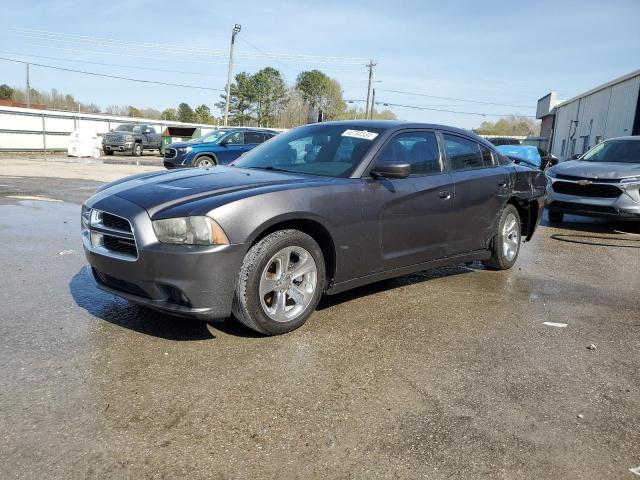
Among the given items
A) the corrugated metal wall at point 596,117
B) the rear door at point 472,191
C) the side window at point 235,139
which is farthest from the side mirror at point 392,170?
the corrugated metal wall at point 596,117

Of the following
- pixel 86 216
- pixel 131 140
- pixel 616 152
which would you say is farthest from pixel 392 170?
pixel 131 140

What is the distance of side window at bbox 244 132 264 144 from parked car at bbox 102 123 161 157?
555 inches

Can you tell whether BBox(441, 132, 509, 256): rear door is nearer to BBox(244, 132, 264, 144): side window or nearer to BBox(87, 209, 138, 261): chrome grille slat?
BBox(87, 209, 138, 261): chrome grille slat

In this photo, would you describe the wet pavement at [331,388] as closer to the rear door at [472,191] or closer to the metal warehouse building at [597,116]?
the rear door at [472,191]

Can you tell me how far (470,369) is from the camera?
3443 millimetres

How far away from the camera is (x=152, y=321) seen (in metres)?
4.06

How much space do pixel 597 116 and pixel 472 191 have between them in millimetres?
25921

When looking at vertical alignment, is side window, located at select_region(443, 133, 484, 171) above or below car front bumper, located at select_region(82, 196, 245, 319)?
above

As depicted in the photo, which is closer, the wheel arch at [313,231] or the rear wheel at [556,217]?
the wheel arch at [313,231]

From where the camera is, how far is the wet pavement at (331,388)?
2.42 m

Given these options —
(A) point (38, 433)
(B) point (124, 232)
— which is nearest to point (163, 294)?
(B) point (124, 232)

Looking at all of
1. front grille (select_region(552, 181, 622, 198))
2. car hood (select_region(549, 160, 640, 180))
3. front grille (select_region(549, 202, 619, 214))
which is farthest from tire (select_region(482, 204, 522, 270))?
car hood (select_region(549, 160, 640, 180))

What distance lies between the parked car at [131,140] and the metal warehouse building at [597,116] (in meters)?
22.1

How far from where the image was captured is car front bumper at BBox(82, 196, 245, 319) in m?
3.35
